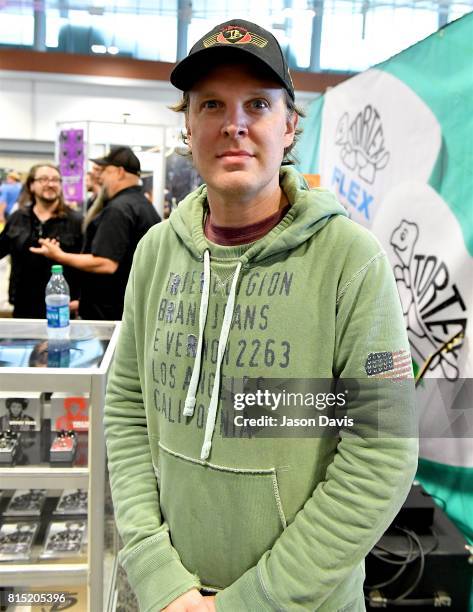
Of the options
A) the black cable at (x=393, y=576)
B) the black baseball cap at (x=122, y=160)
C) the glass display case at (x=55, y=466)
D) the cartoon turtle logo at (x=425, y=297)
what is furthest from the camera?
the black baseball cap at (x=122, y=160)

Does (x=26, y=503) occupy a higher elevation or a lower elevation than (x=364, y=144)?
lower

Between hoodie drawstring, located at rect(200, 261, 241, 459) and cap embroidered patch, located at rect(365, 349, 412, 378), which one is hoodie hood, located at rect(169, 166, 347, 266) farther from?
cap embroidered patch, located at rect(365, 349, 412, 378)

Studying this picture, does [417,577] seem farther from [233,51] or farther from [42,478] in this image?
[233,51]

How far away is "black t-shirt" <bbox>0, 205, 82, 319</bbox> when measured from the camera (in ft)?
10.6

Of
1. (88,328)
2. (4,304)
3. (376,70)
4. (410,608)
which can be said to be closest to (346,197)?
(376,70)

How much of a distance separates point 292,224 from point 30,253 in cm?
262

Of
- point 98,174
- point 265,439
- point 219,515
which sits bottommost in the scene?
point 219,515

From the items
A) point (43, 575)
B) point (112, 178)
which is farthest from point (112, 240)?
point (43, 575)

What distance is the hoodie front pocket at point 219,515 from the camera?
37.8 inches

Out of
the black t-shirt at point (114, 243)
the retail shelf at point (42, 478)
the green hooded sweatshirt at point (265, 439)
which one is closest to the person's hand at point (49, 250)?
the black t-shirt at point (114, 243)

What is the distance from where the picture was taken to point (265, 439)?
0.96 metres

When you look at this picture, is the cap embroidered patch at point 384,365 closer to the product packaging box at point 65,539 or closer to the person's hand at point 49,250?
the product packaging box at point 65,539

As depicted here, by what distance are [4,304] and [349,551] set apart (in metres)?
4.81

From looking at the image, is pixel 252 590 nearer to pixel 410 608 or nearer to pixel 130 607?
pixel 130 607
